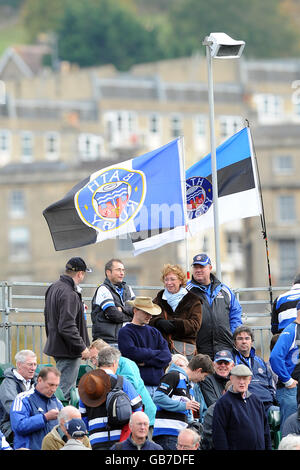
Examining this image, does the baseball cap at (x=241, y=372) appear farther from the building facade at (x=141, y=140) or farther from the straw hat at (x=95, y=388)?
the building facade at (x=141, y=140)

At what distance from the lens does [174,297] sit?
563 inches

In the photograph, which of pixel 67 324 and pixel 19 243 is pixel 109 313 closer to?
pixel 67 324

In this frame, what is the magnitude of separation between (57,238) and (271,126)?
3614 inches

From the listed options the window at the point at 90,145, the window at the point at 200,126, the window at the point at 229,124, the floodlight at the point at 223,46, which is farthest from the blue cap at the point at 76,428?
the window at the point at 200,126

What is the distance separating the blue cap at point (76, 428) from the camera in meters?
11.1

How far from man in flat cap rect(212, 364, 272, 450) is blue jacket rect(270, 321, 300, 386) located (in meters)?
1.36

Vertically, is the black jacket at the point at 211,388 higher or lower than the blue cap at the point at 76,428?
higher

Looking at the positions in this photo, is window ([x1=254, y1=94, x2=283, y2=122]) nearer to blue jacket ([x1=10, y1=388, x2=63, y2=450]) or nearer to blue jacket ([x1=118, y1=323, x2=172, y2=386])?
blue jacket ([x1=118, y1=323, x2=172, y2=386])

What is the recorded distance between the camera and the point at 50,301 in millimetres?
14305

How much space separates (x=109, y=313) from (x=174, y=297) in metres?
0.77

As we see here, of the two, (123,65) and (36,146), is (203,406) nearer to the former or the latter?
(36,146)

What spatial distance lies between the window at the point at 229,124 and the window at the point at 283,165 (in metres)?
8.70

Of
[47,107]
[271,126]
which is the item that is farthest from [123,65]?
[271,126]

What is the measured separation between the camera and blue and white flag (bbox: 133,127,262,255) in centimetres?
1645
